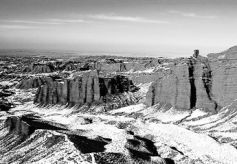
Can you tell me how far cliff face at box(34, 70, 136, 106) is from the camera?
544ft

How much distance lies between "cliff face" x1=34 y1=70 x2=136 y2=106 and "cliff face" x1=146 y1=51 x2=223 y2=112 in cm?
2349

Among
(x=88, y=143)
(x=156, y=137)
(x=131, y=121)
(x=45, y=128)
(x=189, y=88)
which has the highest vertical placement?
(x=189, y=88)

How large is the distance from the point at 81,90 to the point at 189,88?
48.4 meters

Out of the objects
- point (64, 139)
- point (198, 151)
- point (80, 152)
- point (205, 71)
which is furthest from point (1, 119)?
point (205, 71)

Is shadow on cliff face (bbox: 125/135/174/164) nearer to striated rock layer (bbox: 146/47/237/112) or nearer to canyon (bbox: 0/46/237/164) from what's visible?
canyon (bbox: 0/46/237/164)

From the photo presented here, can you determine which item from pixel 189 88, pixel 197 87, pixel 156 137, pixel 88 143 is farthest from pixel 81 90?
pixel 88 143

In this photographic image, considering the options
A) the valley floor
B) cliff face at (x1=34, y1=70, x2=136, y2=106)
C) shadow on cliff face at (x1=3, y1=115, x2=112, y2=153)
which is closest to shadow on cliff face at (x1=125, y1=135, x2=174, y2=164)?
the valley floor

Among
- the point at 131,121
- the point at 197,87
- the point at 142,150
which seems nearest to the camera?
the point at 142,150

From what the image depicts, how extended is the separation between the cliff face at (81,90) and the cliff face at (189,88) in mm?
23488

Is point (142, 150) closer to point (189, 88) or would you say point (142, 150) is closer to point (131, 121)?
point (131, 121)

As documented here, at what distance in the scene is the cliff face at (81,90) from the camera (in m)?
166

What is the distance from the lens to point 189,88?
141750 millimetres

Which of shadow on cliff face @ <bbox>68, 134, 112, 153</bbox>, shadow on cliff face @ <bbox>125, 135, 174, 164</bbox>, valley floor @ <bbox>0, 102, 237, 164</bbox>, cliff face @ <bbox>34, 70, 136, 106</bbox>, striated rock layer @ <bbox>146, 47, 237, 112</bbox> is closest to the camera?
shadow on cliff face @ <bbox>125, 135, 174, 164</bbox>

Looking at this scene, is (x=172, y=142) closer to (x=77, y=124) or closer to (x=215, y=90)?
(x=77, y=124)
